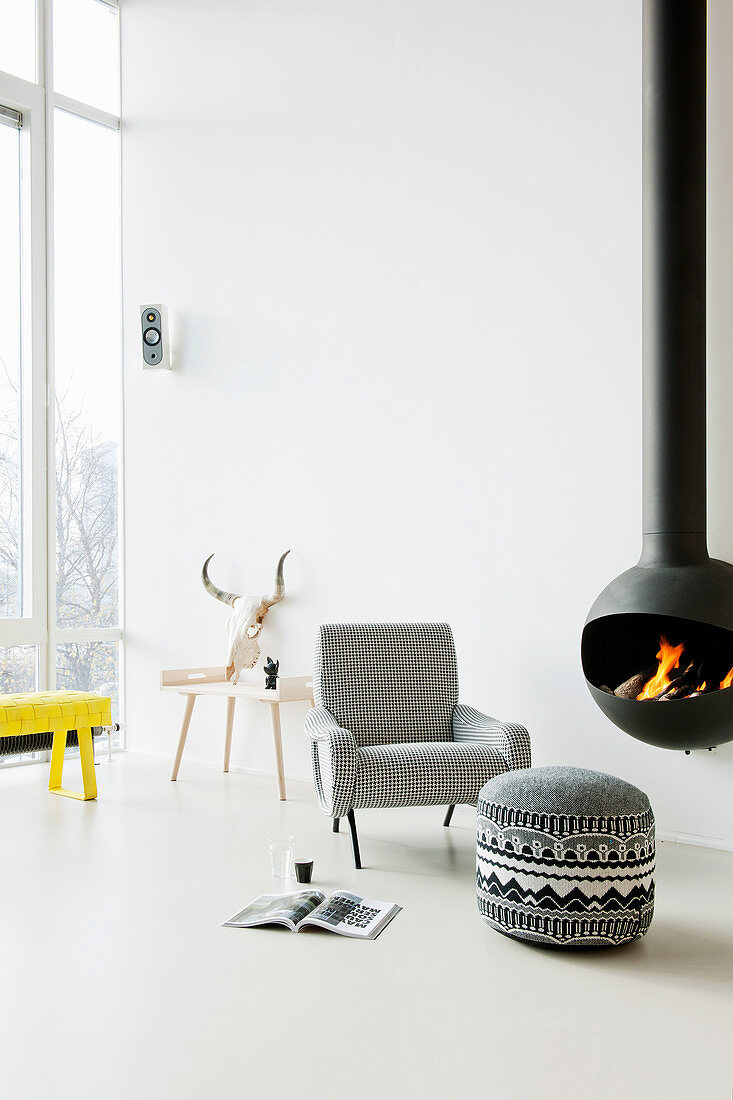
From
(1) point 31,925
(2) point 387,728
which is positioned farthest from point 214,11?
(1) point 31,925

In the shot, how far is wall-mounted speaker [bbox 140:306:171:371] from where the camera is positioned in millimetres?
5664

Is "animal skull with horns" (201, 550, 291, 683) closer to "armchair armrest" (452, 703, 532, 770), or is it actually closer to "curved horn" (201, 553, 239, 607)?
"curved horn" (201, 553, 239, 607)

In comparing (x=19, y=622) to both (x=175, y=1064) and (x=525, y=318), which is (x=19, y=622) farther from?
(x=175, y=1064)

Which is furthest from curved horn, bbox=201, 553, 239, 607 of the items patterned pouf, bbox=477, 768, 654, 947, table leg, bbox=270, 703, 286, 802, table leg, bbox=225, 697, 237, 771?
patterned pouf, bbox=477, 768, 654, 947

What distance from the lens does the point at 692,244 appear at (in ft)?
11.3

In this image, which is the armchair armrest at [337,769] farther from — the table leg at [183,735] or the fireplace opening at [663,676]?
the table leg at [183,735]

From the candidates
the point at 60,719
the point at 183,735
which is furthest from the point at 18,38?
the point at 183,735

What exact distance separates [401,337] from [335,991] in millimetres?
3205

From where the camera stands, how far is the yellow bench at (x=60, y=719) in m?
4.30

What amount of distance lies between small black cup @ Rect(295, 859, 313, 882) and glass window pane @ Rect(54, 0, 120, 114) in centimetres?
495

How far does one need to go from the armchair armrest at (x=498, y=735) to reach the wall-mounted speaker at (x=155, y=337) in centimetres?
302

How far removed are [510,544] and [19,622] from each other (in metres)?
2.97

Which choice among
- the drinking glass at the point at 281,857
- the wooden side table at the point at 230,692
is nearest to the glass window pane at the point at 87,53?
the wooden side table at the point at 230,692

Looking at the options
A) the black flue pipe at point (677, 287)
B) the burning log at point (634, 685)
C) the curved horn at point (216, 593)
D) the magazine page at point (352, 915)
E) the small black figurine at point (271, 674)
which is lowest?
the magazine page at point (352, 915)
